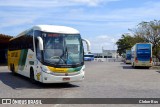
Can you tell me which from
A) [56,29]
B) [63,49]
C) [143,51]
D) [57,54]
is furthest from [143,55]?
[57,54]

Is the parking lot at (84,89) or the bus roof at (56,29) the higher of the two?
the bus roof at (56,29)

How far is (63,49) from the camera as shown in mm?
16969

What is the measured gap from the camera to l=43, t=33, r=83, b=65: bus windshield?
16750 mm

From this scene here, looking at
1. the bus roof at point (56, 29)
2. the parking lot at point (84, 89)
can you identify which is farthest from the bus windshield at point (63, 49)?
the parking lot at point (84, 89)

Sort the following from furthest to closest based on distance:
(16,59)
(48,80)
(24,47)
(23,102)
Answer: (16,59) < (24,47) < (48,80) < (23,102)

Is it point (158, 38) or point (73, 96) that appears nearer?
point (73, 96)

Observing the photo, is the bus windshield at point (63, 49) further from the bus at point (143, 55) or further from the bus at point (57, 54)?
the bus at point (143, 55)

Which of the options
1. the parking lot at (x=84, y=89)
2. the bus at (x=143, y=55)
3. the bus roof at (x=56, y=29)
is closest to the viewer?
the parking lot at (x=84, y=89)

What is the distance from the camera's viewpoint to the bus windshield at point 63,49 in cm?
1675

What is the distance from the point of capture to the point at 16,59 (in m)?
24.7

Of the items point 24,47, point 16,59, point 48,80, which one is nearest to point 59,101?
Result: point 48,80

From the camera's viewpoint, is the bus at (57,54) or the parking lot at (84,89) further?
the bus at (57,54)

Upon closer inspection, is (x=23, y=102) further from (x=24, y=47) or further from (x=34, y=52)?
(x=24, y=47)

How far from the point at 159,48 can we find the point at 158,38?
2352mm
